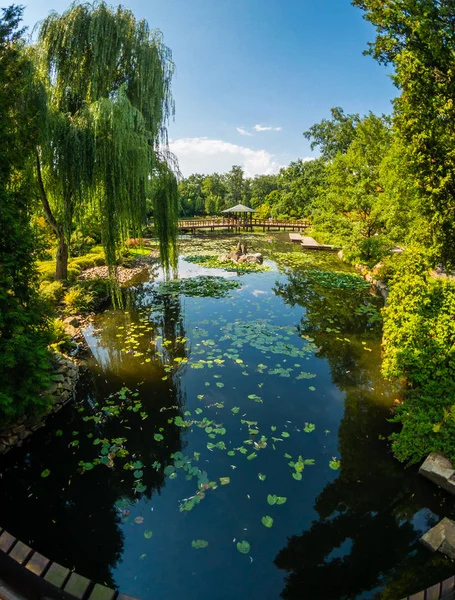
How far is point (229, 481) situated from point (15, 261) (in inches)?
149

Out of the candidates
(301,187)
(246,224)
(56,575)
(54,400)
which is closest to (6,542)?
(56,575)

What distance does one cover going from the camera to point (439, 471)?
3586 millimetres

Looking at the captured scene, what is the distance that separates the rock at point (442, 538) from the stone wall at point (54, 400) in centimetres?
465

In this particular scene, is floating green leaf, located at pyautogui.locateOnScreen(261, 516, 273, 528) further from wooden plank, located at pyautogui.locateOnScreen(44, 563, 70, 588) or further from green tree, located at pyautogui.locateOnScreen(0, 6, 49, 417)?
green tree, located at pyautogui.locateOnScreen(0, 6, 49, 417)

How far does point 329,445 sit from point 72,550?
316cm

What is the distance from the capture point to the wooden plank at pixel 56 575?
6.73 feet

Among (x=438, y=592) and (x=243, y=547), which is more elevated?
(x=438, y=592)

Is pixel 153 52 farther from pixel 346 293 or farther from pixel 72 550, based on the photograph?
pixel 72 550

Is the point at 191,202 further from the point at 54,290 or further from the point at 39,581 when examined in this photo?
the point at 39,581

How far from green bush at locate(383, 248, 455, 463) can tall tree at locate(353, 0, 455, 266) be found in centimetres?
61

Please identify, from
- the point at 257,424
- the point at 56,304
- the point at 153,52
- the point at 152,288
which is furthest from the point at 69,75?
the point at 257,424

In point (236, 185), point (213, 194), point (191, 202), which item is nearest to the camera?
point (191, 202)

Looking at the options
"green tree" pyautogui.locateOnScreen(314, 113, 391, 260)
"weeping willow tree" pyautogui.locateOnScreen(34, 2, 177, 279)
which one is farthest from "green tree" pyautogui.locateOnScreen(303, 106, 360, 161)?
"weeping willow tree" pyautogui.locateOnScreen(34, 2, 177, 279)

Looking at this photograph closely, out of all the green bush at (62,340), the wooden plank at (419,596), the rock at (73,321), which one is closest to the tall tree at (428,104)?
the wooden plank at (419,596)
